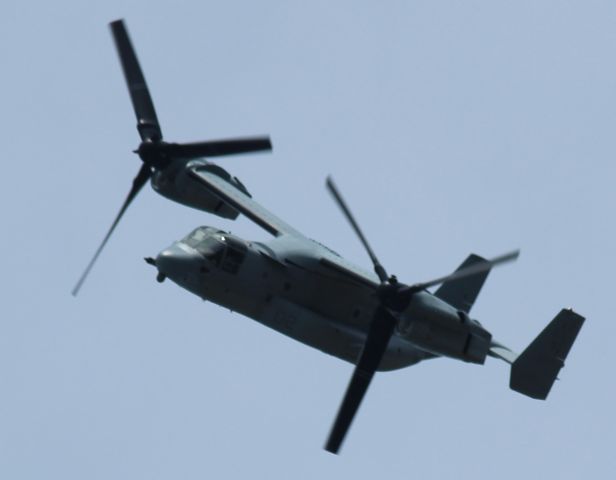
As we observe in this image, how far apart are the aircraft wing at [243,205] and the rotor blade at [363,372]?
5.13 m

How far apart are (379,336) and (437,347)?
2.09 meters

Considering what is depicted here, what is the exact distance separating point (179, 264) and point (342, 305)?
6.55 m

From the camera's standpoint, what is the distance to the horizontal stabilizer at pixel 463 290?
57500mm

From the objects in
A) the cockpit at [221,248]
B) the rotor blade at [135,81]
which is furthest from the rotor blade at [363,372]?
the rotor blade at [135,81]

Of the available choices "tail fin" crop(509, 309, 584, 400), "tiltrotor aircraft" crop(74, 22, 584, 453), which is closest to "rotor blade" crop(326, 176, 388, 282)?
"tiltrotor aircraft" crop(74, 22, 584, 453)

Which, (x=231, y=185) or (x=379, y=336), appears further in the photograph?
(x=231, y=185)

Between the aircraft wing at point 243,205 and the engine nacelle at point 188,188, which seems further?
the engine nacelle at point 188,188

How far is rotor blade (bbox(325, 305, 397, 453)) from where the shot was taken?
173 feet

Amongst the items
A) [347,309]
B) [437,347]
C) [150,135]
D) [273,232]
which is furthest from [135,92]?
[437,347]

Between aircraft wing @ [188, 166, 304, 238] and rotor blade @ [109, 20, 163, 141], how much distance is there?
260 cm

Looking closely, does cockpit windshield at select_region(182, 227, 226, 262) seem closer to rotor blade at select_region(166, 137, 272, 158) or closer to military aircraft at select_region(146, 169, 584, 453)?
military aircraft at select_region(146, 169, 584, 453)

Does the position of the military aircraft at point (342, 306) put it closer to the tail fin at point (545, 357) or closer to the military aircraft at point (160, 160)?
the tail fin at point (545, 357)

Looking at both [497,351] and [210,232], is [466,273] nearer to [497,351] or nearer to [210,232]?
[497,351]

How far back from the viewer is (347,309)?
177ft
